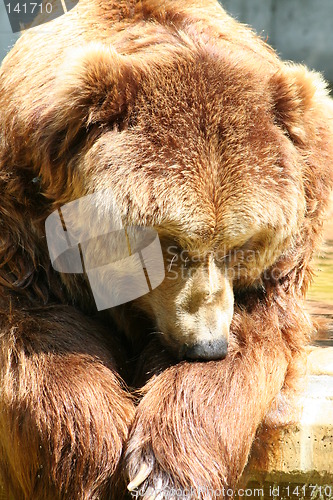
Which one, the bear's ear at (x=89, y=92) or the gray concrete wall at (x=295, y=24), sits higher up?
the bear's ear at (x=89, y=92)

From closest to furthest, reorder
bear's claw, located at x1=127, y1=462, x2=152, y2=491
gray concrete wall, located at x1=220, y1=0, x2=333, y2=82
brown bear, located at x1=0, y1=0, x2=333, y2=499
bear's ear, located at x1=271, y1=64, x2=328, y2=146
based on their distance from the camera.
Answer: bear's claw, located at x1=127, y1=462, x2=152, y2=491 → brown bear, located at x1=0, y1=0, x2=333, y2=499 → bear's ear, located at x1=271, y1=64, x2=328, y2=146 → gray concrete wall, located at x1=220, y1=0, x2=333, y2=82

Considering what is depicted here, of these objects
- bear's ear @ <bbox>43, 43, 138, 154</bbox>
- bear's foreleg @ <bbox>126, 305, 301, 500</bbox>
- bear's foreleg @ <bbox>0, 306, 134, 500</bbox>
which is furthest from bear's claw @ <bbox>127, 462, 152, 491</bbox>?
bear's ear @ <bbox>43, 43, 138, 154</bbox>

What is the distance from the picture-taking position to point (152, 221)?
132 inches

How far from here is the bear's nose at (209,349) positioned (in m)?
3.45

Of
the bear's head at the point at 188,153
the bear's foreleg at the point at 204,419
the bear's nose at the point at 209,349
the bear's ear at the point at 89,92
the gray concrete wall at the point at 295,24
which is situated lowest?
the gray concrete wall at the point at 295,24

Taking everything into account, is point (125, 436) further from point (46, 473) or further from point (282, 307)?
point (282, 307)

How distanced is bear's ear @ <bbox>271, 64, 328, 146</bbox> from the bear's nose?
1.02 meters

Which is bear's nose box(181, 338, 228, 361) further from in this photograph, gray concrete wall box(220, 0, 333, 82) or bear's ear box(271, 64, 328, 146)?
gray concrete wall box(220, 0, 333, 82)

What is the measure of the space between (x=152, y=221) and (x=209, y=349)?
622 mm

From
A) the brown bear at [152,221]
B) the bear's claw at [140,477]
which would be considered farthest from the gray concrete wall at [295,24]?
the bear's claw at [140,477]

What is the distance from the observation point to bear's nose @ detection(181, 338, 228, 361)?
345 centimetres

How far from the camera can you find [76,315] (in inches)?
152

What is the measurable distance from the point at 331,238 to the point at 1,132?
16.6 ft

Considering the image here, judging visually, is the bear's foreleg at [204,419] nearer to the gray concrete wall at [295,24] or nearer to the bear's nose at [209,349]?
the bear's nose at [209,349]
